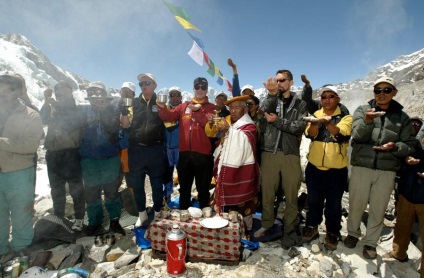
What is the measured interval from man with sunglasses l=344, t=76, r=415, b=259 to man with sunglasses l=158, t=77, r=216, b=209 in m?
2.57

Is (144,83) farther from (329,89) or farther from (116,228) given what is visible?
(329,89)

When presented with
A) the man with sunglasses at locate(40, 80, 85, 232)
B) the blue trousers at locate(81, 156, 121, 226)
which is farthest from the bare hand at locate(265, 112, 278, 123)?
the man with sunglasses at locate(40, 80, 85, 232)

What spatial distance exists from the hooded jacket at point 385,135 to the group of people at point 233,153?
0.01m

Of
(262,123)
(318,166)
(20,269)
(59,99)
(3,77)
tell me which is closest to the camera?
(20,269)

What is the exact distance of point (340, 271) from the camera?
3.56 metres

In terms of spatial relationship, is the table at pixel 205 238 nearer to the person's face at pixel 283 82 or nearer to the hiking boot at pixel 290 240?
the hiking boot at pixel 290 240

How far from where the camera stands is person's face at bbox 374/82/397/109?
11.5 ft

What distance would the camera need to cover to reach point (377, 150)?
3625 mm

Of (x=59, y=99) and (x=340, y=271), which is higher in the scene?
(x=59, y=99)

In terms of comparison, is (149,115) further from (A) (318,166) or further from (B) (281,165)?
(A) (318,166)

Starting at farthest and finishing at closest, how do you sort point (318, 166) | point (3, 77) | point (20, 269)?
point (318, 166)
point (3, 77)
point (20, 269)

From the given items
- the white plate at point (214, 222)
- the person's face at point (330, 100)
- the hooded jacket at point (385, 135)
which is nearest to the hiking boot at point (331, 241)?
the hooded jacket at point (385, 135)

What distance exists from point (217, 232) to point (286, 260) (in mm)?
1314

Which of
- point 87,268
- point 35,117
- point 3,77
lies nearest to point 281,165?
point 87,268
